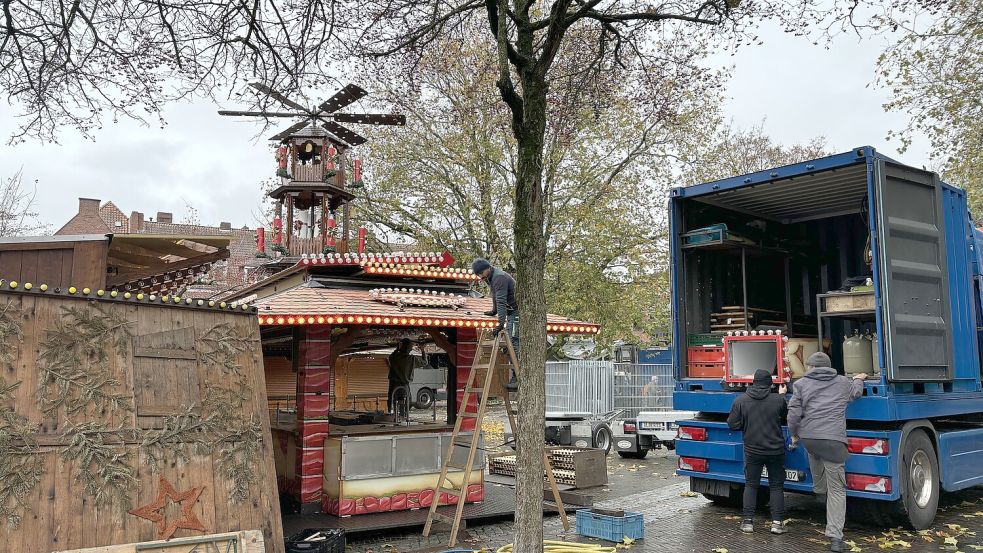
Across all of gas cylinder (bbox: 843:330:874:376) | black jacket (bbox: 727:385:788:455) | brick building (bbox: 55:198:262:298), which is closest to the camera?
black jacket (bbox: 727:385:788:455)

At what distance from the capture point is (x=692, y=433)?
9609 mm

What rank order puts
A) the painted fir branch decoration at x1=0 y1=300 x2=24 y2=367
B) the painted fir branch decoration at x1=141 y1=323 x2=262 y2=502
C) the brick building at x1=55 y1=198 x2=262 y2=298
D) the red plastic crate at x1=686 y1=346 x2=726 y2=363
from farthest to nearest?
the brick building at x1=55 y1=198 x2=262 y2=298 → the red plastic crate at x1=686 y1=346 x2=726 y2=363 → the painted fir branch decoration at x1=141 y1=323 x2=262 y2=502 → the painted fir branch decoration at x1=0 y1=300 x2=24 y2=367

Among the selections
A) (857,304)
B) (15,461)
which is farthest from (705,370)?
(15,461)

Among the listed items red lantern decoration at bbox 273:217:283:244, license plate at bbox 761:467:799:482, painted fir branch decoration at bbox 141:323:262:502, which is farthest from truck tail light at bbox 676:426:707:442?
red lantern decoration at bbox 273:217:283:244

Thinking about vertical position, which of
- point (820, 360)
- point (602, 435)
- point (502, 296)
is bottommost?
point (602, 435)

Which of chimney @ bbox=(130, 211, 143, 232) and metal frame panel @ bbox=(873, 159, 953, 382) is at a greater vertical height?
chimney @ bbox=(130, 211, 143, 232)

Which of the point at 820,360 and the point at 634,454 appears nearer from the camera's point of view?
the point at 820,360

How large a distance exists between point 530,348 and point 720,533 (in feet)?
14.1

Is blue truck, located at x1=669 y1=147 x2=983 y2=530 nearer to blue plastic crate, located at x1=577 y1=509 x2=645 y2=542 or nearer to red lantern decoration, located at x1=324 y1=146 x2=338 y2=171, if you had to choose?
blue plastic crate, located at x1=577 y1=509 x2=645 y2=542

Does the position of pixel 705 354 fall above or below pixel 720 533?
above

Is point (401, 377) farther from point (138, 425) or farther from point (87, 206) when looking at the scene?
point (87, 206)

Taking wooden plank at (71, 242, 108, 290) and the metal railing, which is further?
the metal railing

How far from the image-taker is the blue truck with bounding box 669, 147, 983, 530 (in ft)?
26.2

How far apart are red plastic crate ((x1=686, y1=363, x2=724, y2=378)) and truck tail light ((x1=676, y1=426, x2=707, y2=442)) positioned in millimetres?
700
